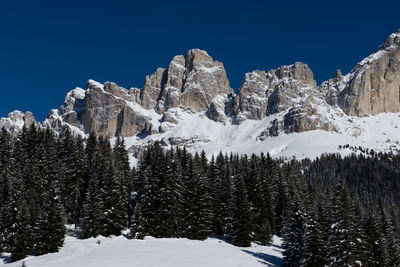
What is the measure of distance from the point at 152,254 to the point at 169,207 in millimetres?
15284

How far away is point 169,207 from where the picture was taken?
208 feet

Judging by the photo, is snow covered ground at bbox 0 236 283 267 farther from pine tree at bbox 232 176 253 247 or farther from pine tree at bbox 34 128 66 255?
pine tree at bbox 232 176 253 247

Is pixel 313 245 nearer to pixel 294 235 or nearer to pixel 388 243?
pixel 294 235

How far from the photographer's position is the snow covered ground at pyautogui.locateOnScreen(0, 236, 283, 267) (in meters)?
43.7

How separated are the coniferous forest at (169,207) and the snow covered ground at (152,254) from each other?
2581 millimetres

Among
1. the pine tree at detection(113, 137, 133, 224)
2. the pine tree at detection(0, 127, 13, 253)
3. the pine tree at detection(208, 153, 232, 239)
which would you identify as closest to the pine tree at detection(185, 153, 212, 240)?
the pine tree at detection(208, 153, 232, 239)

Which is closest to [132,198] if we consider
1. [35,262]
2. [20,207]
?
[20,207]

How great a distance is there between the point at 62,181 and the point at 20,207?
16.9 m

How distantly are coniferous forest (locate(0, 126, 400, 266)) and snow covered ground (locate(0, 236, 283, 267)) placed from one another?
2.58 m

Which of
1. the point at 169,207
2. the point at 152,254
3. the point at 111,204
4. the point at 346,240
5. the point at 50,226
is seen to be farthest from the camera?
the point at 169,207

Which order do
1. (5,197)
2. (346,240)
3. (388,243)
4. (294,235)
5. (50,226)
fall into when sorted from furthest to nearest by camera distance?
(5,197), (388,243), (294,235), (50,226), (346,240)

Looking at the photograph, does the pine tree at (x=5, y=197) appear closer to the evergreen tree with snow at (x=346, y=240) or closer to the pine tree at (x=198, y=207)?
the pine tree at (x=198, y=207)

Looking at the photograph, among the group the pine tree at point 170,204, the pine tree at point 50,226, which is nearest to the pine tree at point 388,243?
the pine tree at point 170,204

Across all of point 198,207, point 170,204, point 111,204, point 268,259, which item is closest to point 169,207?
point 170,204
